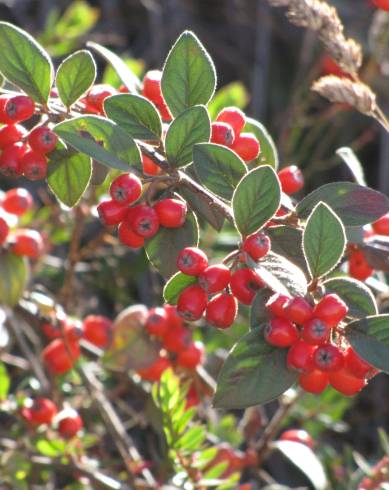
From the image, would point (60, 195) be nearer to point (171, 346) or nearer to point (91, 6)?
point (171, 346)

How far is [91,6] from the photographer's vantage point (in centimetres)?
427

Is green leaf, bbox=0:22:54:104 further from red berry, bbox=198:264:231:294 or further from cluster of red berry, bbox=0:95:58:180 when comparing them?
red berry, bbox=198:264:231:294

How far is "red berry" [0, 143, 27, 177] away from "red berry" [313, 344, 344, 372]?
53 cm

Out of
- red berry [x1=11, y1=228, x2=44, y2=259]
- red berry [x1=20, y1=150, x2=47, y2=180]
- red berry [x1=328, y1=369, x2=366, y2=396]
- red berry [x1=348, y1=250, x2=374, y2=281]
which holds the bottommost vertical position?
red berry [x1=11, y1=228, x2=44, y2=259]

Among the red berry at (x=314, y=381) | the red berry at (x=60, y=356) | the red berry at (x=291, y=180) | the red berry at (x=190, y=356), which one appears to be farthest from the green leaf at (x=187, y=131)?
the red berry at (x=60, y=356)

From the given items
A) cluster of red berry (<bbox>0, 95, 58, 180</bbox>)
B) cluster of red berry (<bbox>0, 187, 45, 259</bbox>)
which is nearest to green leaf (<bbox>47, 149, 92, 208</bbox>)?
cluster of red berry (<bbox>0, 95, 58, 180</bbox>)

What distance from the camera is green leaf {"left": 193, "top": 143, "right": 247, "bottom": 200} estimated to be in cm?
128

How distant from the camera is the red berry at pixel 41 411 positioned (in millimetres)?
2041

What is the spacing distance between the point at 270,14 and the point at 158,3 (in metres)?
0.55

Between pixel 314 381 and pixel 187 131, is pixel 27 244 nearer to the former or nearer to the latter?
pixel 187 131

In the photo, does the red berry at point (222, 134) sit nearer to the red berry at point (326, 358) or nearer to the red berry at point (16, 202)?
the red berry at point (326, 358)

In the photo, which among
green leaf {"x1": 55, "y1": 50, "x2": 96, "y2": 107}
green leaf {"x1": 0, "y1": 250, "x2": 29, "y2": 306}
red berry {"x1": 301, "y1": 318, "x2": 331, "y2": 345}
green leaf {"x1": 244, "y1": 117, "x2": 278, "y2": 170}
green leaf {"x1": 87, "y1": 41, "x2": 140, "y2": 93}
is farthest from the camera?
green leaf {"x1": 0, "y1": 250, "x2": 29, "y2": 306}

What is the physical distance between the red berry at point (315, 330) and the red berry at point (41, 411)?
1.04m

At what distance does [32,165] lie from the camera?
1351 millimetres
